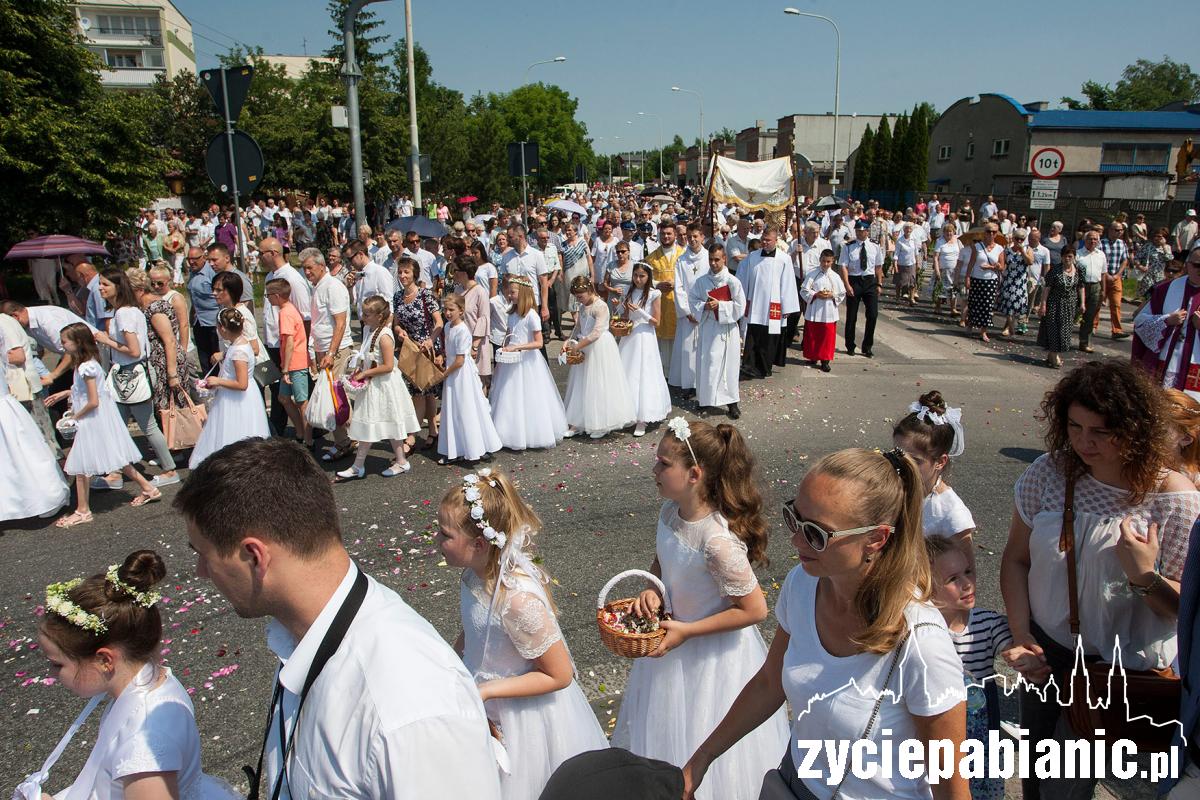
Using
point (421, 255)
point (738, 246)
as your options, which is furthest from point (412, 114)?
point (738, 246)

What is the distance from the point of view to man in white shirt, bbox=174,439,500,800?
1.53 m

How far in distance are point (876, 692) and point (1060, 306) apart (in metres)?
12.0

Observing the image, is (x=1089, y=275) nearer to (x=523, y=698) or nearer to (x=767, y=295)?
(x=767, y=295)

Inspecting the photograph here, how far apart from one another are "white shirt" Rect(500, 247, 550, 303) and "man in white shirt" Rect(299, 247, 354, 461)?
405 cm

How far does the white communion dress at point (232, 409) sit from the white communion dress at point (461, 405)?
5.91 feet

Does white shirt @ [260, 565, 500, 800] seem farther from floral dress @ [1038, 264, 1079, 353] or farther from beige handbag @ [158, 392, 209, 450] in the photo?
floral dress @ [1038, 264, 1079, 353]

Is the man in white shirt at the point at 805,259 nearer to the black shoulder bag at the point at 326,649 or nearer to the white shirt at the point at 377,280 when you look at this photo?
the white shirt at the point at 377,280

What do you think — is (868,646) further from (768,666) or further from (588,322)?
(588,322)

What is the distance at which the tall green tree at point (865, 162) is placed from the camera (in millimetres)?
49688

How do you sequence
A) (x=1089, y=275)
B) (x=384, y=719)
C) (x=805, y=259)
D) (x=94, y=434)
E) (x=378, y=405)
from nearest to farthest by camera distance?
(x=384, y=719) < (x=94, y=434) < (x=378, y=405) < (x=1089, y=275) < (x=805, y=259)

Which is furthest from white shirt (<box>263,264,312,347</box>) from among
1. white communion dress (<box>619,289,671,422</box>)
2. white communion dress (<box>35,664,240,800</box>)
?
white communion dress (<box>35,664,240,800</box>)

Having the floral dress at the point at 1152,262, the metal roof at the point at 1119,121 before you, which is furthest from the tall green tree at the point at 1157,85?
the floral dress at the point at 1152,262

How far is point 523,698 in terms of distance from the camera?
9.08ft

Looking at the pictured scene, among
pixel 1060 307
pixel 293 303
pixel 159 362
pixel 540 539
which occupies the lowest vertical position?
pixel 540 539
